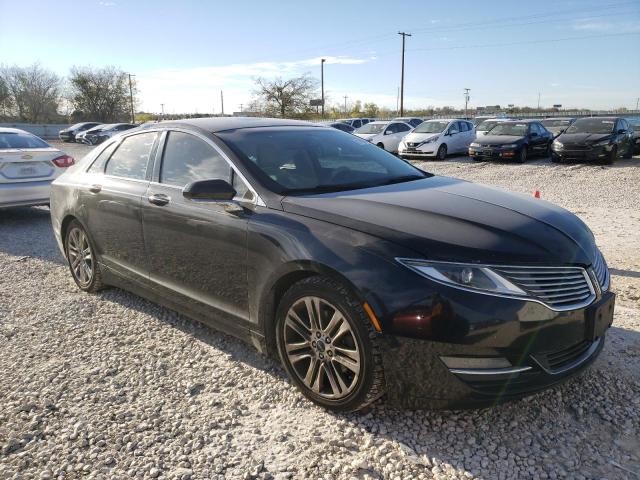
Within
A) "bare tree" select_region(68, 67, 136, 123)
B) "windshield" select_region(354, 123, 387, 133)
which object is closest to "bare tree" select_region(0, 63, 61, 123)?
"bare tree" select_region(68, 67, 136, 123)

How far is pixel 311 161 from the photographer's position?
3.64 m

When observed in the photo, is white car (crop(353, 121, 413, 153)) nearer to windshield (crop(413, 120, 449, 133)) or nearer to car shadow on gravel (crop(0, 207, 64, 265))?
windshield (crop(413, 120, 449, 133))

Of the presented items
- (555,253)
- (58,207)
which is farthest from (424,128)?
(555,253)

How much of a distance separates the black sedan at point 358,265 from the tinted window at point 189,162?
14 mm

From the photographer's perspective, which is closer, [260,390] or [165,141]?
[260,390]

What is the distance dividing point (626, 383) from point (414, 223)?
5.61 ft

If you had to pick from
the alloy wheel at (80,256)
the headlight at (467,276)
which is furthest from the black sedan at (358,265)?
the alloy wheel at (80,256)

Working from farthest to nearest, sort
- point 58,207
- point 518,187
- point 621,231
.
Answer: point 518,187 → point 621,231 → point 58,207

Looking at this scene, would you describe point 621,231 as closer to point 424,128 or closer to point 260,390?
point 260,390

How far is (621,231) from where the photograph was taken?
725 cm

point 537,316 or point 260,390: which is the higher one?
point 537,316

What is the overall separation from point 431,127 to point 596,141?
6036 millimetres

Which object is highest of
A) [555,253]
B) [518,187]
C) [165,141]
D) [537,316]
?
[165,141]

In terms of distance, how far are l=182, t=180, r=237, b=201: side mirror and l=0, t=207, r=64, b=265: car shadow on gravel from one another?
374 cm
